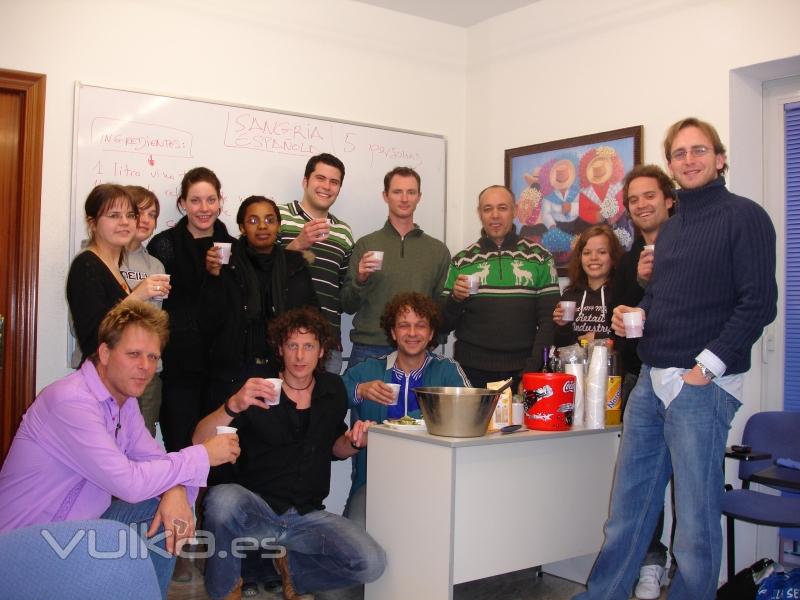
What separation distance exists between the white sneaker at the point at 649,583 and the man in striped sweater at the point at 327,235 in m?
1.79

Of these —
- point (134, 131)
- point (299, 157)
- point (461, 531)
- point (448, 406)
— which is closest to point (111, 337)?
point (448, 406)

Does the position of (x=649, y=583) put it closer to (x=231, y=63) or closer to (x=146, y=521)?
(x=146, y=521)

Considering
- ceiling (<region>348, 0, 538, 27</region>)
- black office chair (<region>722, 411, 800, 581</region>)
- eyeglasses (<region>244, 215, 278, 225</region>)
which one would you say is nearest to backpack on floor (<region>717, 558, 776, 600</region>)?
black office chair (<region>722, 411, 800, 581</region>)

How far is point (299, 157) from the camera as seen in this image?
4.48 meters

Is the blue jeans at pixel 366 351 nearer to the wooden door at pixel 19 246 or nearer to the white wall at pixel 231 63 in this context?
the white wall at pixel 231 63

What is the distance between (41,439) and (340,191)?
265 centimetres

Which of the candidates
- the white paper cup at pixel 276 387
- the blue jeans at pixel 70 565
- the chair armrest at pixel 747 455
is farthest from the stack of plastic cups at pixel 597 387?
the blue jeans at pixel 70 565

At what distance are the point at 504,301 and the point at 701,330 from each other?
4.62 feet

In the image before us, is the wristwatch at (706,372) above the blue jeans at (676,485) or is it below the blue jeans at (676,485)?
above

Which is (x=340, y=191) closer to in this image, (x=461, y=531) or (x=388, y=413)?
(x=388, y=413)

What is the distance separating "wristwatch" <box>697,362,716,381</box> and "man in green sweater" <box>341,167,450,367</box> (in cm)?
186

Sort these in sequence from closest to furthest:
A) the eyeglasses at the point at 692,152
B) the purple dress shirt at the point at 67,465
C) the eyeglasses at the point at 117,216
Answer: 1. the purple dress shirt at the point at 67,465
2. the eyeglasses at the point at 692,152
3. the eyeglasses at the point at 117,216

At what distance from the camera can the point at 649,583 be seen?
11.3 ft

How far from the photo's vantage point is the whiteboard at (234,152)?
3850mm
